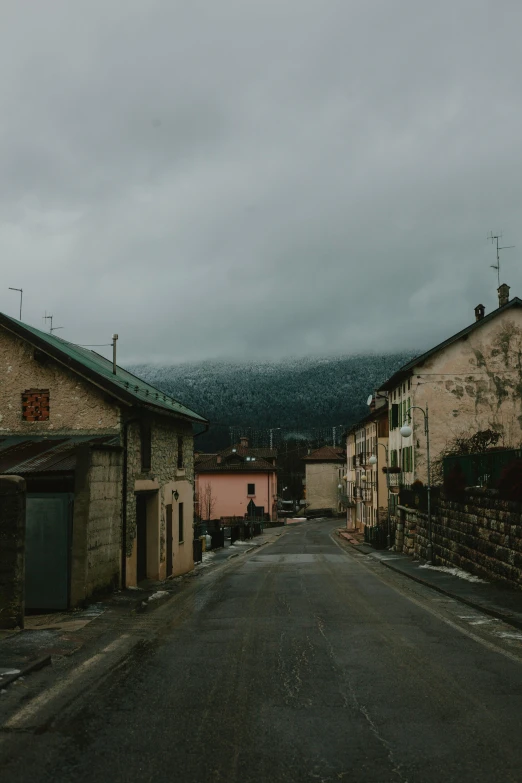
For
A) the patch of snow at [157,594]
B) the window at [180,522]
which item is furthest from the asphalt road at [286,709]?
the window at [180,522]

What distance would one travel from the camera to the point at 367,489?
6706 centimetres

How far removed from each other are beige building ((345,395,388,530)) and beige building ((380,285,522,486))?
13.7m

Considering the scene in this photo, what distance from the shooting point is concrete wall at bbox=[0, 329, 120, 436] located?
19625mm

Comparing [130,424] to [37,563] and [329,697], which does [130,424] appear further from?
[329,697]

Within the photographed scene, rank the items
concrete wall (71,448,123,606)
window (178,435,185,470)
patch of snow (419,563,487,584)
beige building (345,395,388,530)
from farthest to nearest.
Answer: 1. beige building (345,395,388,530)
2. window (178,435,185,470)
3. patch of snow (419,563,487,584)
4. concrete wall (71,448,123,606)

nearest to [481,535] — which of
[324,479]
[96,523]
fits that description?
[96,523]

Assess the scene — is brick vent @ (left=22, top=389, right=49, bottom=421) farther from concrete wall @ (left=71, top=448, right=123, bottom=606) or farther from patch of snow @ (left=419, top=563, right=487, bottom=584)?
patch of snow @ (left=419, top=563, right=487, bottom=584)

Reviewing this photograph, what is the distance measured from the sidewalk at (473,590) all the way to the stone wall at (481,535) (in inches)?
15.4

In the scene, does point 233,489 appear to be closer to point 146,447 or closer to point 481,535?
point 146,447

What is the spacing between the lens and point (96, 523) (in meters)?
17.0

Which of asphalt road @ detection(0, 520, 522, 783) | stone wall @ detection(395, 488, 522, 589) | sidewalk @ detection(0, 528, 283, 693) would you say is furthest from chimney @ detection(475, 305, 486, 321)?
asphalt road @ detection(0, 520, 522, 783)

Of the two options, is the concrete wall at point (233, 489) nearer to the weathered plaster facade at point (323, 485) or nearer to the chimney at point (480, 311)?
the weathered plaster facade at point (323, 485)

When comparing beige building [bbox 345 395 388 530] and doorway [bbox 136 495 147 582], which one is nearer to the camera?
doorway [bbox 136 495 147 582]

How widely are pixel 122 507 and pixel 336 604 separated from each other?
21.4 feet
